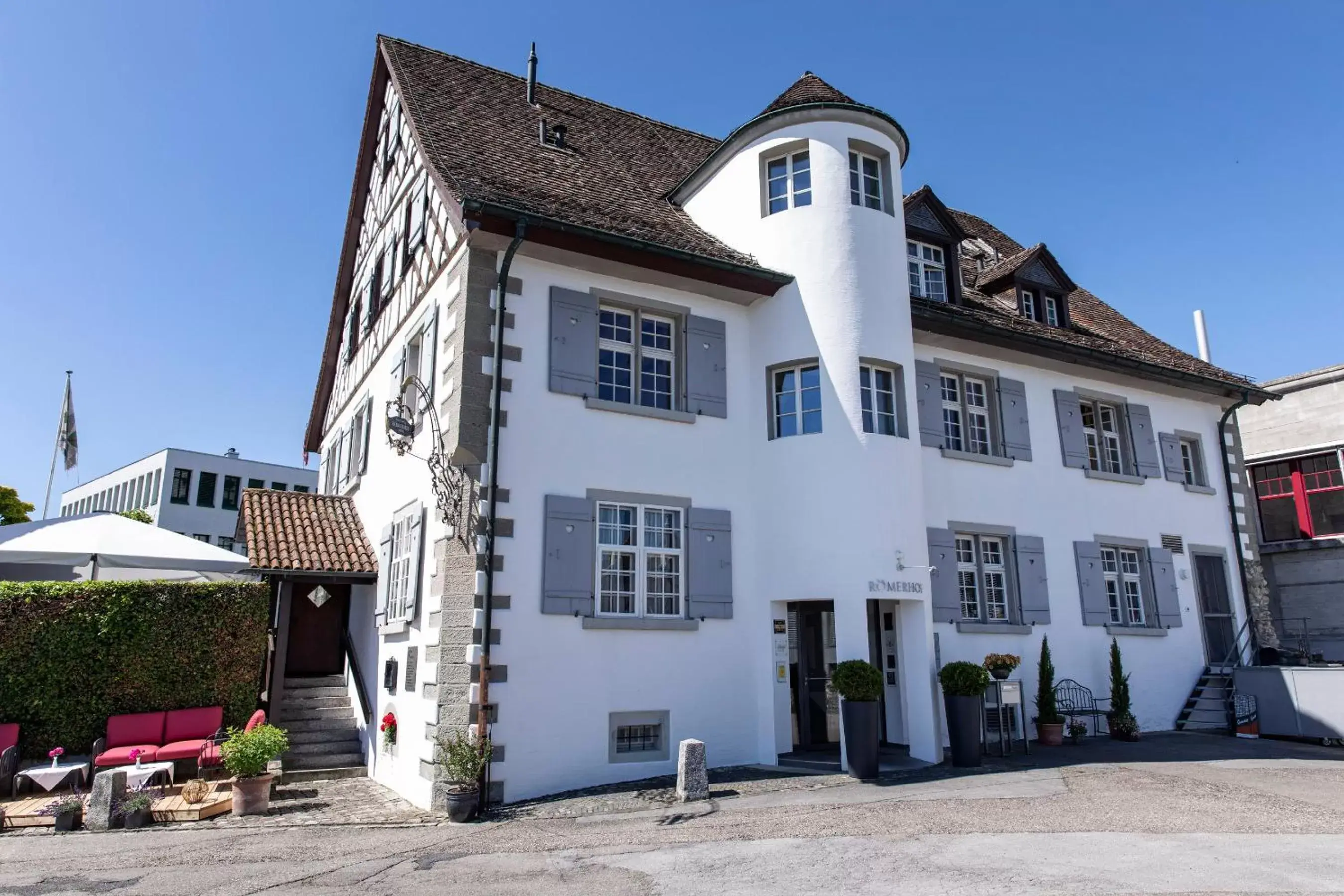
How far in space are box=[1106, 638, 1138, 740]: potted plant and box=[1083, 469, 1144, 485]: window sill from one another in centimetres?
280

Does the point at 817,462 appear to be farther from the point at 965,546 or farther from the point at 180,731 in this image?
the point at 180,731

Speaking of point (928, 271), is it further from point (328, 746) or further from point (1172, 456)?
point (328, 746)

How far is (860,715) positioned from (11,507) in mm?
38731

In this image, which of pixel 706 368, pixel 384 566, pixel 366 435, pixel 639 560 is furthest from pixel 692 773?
pixel 366 435

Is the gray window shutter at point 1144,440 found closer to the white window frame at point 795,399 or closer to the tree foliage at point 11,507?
the white window frame at point 795,399

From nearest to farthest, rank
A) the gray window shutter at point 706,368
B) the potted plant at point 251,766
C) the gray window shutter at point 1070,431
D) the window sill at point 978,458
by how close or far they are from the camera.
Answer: the potted plant at point 251,766, the gray window shutter at point 706,368, the window sill at point 978,458, the gray window shutter at point 1070,431

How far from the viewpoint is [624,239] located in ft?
37.2

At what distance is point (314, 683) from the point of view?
15.1 m

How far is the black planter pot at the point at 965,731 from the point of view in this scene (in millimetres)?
11273

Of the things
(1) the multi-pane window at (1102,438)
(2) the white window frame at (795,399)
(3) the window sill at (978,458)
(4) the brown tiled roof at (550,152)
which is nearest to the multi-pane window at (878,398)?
(2) the white window frame at (795,399)

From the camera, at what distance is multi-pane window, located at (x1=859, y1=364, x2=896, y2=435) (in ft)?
40.4

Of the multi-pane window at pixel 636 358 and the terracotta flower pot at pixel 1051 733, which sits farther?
the terracotta flower pot at pixel 1051 733

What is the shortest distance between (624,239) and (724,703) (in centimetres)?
596

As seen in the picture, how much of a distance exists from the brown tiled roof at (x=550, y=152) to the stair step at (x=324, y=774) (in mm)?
7876
